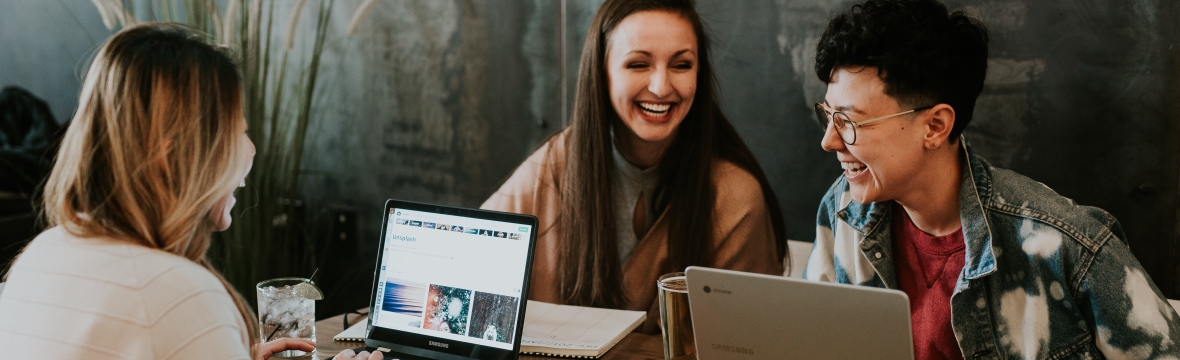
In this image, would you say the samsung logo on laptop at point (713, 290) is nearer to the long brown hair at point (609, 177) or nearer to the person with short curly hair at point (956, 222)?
the person with short curly hair at point (956, 222)

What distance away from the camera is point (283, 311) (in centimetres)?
147

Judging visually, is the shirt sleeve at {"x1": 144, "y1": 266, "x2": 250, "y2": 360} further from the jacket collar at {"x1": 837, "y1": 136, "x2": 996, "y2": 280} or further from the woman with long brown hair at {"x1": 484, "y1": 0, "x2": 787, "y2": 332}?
the jacket collar at {"x1": 837, "y1": 136, "x2": 996, "y2": 280}

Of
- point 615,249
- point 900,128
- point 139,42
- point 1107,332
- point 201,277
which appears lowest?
point 615,249

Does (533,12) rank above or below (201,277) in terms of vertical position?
above

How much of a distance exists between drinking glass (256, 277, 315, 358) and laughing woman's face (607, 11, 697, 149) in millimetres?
829

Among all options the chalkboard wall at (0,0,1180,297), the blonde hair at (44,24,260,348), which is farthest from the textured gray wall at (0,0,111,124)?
the blonde hair at (44,24,260,348)

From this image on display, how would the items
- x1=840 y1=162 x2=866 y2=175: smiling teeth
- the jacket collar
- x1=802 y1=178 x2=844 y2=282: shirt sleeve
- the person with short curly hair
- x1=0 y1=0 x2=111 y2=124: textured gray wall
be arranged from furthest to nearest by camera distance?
x1=0 y1=0 x2=111 y2=124: textured gray wall, x1=802 y1=178 x2=844 y2=282: shirt sleeve, x1=840 y1=162 x2=866 y2=175: smiling teeth, the jacket collar, the person with short curly hair

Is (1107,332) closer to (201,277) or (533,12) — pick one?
(201,277)

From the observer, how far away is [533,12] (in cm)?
280

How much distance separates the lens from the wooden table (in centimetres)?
148

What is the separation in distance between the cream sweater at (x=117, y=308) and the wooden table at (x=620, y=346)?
0.45 metres

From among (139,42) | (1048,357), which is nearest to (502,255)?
(139,42)

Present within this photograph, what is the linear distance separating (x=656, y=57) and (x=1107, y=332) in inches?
40.3

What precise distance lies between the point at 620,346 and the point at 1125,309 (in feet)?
2.50
